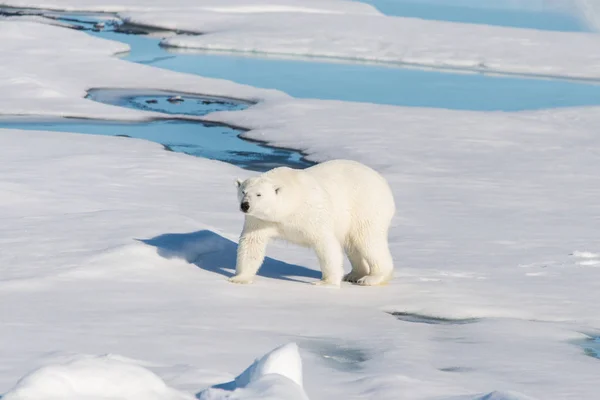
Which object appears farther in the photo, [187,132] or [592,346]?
[187,132]

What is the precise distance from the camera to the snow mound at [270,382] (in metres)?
2.73

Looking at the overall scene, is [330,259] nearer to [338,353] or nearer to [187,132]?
[338,353]

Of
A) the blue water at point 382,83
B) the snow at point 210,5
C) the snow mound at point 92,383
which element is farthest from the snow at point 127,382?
the snow at point 210,5

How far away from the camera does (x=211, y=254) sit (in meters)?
6.00

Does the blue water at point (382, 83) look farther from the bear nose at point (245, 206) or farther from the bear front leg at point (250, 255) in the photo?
Answer: the bear nose at point (245, 206)

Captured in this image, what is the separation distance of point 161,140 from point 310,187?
257 inches

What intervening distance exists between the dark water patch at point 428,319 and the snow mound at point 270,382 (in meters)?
2.09

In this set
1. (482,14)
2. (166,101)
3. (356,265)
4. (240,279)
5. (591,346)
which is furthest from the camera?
(482,14)

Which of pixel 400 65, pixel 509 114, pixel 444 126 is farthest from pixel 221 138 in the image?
pixel 400 65

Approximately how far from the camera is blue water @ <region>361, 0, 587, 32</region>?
35256 mm

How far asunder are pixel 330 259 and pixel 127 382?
8.92 feet

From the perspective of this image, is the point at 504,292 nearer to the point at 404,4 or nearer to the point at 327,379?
the point at 327,379

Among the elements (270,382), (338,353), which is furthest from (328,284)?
(270,382)

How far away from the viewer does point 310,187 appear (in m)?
5.40
